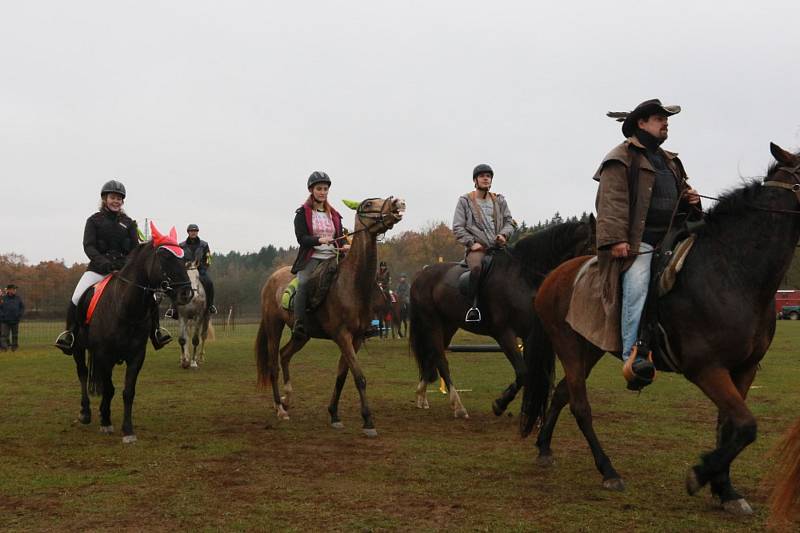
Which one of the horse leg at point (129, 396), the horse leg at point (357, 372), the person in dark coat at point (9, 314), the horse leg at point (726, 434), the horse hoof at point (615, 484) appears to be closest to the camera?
the horse leg at point (726, 434)

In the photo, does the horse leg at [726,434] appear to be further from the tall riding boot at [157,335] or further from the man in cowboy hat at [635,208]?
the tall riding boot at [157,335]

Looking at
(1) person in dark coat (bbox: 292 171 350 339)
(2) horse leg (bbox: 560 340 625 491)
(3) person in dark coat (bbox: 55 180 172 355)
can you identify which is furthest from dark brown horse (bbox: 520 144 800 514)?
(3) person in dark coat (bbox: 55 180 172 355)

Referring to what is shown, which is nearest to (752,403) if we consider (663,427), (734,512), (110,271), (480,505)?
(663,427)

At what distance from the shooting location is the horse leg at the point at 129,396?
852 cm

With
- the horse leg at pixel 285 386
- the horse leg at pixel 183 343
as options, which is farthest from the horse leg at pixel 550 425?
the horse leg at pixel 183 343

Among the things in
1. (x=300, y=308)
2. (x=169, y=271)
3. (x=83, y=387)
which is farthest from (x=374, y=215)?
(x=83, y=387)

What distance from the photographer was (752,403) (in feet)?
36.1

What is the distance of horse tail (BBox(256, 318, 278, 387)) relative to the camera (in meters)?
10.8

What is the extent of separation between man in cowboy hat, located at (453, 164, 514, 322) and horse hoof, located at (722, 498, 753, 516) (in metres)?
5.14

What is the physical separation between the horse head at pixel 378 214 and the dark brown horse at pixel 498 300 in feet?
5.71

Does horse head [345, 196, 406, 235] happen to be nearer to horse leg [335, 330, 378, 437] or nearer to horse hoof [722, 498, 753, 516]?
horse leg [335, 330, 378, 437]

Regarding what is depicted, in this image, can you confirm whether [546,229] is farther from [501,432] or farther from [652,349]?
[652,349]

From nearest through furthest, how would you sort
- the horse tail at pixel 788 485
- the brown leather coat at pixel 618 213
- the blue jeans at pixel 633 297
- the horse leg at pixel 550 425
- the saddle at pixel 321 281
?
the horse tail at pixel 788 485 → the blue jeans at pixel 633 297 → the brown leather coat at pixel 618 213 → the horse leg at pixel 550 425 → the saddle at pixel 321 281

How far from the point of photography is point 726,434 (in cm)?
546
